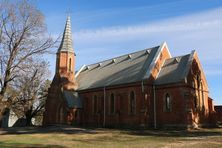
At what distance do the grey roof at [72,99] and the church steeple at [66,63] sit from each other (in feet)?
5.38

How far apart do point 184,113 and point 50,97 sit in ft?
84.5

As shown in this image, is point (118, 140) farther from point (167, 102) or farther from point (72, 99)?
point (72, 99)

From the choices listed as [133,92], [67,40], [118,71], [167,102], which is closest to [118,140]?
[167,102]

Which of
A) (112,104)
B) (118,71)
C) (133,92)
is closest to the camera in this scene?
(133,92)

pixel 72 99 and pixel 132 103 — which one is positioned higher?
pixel 72 99

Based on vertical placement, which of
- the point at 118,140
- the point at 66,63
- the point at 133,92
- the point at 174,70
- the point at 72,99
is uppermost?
the point at 66,63

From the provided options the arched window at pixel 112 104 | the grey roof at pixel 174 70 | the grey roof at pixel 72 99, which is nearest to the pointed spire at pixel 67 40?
the grey roof at pixel 72 99

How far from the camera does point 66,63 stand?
50.7 m

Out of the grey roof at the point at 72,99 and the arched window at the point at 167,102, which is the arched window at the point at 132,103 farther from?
the grey roof at the point at 72,99

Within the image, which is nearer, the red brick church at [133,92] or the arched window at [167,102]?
the red brick church at [133,92]

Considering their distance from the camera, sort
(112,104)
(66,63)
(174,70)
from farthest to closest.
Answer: (66,63)
(112,104)
(174,70)

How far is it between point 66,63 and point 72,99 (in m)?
7.29

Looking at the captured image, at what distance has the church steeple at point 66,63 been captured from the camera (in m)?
49.9

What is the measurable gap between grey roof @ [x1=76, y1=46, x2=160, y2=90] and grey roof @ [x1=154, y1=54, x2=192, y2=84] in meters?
2.34
